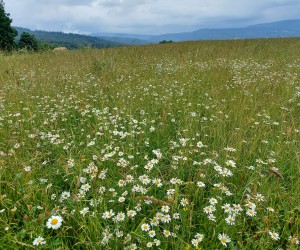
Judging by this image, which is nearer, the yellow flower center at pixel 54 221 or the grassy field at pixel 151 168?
the yellow flower center at pixel 54 221

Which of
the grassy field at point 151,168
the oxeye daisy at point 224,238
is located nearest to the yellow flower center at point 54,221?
the grassy field at point 151,168

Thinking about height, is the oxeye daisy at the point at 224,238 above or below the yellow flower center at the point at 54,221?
below

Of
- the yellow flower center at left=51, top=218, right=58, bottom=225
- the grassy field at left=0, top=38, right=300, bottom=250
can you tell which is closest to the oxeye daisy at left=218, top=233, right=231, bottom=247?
the grassy field at left=0, top=38, right=300, bottom=250

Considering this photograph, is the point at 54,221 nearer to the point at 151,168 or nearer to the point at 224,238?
the point at 151,168

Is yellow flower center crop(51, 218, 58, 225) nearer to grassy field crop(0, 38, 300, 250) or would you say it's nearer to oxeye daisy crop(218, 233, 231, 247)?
grassy field crop(0, 38, 300, 250)

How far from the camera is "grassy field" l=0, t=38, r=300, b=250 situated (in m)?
1.60

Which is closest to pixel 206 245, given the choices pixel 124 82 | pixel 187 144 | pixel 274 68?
pixel 187 144

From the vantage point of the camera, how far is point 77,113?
399cm

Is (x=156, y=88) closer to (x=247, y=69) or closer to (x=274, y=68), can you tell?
(x=247, y=69)

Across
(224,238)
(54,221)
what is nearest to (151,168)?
(224,238)

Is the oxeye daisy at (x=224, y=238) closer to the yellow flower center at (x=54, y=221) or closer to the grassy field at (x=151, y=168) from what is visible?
the grassy field at (x=151, y=168)

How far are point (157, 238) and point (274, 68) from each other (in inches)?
281

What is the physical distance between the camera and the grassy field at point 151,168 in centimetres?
160

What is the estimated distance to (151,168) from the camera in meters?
2.02
